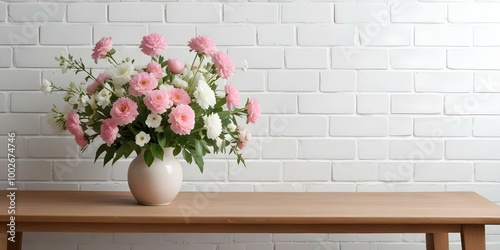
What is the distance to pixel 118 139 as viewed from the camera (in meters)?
1.96

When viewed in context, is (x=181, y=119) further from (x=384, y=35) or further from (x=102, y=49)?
(x=384, y=35)

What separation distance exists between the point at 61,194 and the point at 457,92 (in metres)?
1.56

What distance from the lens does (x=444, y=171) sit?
2398 millimetres

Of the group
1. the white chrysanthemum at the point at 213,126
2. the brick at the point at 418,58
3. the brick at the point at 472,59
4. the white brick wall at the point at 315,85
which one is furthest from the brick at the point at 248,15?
the brick at the point at 472,59

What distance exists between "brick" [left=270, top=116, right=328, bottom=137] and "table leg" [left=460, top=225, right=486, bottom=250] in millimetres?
726

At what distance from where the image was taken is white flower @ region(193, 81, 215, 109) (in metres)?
1.87

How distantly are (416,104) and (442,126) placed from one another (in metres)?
0.13

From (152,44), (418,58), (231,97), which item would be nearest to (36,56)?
(152,44)

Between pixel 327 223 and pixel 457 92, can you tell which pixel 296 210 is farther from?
pixel 457 92

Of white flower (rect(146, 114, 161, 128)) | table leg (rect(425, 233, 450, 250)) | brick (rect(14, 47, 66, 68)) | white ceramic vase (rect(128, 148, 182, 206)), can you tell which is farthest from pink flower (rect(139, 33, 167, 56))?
table leg (rect(425, 233, 450, 250))

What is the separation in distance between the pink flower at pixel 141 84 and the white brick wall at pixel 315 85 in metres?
0.52

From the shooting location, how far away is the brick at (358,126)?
94.0 inches

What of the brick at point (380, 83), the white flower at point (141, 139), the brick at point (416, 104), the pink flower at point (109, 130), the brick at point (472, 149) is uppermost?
the brick at point (380, 83)

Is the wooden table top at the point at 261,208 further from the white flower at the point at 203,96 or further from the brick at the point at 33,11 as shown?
the brick at the point at 33,11
